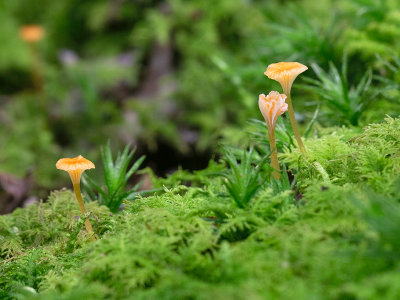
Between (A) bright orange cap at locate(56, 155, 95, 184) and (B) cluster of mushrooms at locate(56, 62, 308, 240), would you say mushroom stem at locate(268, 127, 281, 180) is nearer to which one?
(B) cluster of mushrooms at locate(56, 62, 308, 240)

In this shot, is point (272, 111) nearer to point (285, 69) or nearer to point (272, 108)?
point (272, 108)

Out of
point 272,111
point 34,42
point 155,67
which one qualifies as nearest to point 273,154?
point 272,111

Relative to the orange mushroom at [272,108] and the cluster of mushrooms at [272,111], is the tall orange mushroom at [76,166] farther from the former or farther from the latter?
the orange mushroom at [272,108]

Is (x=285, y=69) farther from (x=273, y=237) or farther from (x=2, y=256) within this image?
(x=2, y=256)

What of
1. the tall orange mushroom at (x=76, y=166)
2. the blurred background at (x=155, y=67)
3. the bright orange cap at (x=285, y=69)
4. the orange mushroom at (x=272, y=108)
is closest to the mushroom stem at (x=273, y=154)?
the orange mushroom at (x=272, y=108)

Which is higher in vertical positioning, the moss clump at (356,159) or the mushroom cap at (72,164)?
the mushroom cap at (72,164)

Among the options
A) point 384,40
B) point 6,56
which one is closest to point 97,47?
point 6,56
